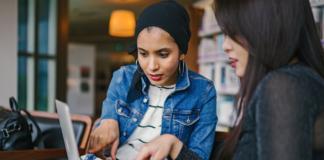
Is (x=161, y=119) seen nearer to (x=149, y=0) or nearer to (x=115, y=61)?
(x=149, y=0)

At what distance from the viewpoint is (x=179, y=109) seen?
1088mm

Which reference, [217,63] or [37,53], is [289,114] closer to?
[217,63]

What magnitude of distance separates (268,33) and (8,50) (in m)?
3.21

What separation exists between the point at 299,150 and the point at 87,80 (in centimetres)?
802

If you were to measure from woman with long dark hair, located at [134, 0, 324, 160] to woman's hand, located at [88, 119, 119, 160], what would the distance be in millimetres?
297

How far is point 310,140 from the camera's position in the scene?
55 centimetres

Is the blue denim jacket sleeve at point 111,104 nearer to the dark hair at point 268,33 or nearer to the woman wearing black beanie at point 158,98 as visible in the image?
the woman wearing black beanie at point 158,98

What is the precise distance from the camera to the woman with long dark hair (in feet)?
1.79

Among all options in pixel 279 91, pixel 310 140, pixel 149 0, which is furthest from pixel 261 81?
pixel 149 0

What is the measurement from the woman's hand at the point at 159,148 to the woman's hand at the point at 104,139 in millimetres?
267

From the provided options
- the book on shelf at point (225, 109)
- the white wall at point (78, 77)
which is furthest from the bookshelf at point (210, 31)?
the white wall at point (78, 77)

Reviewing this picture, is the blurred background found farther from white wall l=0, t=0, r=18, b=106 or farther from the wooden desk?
the wooden desk

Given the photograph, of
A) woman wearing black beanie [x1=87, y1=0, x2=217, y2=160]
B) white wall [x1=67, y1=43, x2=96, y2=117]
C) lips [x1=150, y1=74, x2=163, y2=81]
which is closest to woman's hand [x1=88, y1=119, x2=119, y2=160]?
woman wearing black beanie [x1=87, y1=0, x2=217, y2=160]

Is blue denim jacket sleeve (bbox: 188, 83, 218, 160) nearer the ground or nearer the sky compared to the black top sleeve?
nearer the ground
